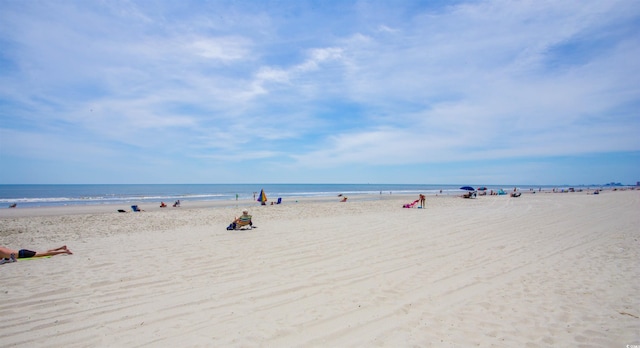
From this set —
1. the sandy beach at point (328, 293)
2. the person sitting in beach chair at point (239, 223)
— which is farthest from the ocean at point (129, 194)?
the sandy beach at point (328, 293)

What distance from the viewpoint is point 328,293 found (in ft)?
18.7

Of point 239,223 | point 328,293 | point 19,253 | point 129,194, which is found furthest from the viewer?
point 129,194

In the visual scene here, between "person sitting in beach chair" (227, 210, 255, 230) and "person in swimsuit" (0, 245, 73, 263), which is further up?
"person sitting in beach chair" (227, 210, 255, 230)

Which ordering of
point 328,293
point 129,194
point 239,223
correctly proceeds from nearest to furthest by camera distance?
point 328,293
point 239,223
point 129,194

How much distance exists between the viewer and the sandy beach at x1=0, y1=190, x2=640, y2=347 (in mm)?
4152

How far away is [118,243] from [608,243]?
1642 cm

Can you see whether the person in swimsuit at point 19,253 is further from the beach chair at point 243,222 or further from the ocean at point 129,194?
the ocean at point 129,194

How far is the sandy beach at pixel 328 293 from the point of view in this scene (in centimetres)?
415

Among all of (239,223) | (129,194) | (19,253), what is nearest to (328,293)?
(239,223)

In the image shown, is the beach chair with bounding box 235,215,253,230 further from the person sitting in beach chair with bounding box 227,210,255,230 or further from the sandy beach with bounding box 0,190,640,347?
the sandy beach with bounding box 0,190,640,347

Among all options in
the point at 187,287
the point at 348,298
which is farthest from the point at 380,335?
the point at 187,287

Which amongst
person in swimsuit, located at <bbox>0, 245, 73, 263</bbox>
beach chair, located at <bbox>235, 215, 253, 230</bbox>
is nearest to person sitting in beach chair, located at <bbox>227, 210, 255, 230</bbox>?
beach chair, located at <bbox>235, 215, 253, 230</bbox>

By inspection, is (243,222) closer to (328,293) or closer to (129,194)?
(328,293)

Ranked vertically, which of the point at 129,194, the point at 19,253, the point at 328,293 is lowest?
the point at 328,293
